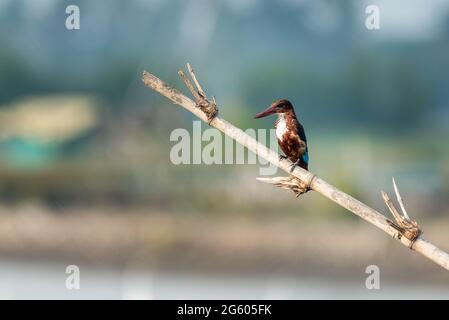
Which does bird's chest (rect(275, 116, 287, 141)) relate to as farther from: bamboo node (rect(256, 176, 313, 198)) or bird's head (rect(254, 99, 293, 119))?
bamboo node (rect(256, 176, 313, 198))

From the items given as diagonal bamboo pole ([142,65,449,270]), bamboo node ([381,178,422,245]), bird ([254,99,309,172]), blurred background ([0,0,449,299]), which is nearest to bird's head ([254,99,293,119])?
bird ([254,99,309,172])

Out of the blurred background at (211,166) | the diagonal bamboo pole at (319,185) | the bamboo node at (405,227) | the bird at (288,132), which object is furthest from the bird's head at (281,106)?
the blurred background at (211,166)

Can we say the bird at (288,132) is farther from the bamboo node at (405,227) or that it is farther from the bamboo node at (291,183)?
the bamboo node at (405,227)

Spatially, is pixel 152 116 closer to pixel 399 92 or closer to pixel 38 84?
pixel 38 84

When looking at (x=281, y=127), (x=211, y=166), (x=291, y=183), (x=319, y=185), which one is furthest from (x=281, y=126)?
(x=211, y=166)

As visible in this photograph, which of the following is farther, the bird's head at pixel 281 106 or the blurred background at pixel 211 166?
the blurred background at pixel 211 166

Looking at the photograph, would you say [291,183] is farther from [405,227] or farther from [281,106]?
[281,106]
